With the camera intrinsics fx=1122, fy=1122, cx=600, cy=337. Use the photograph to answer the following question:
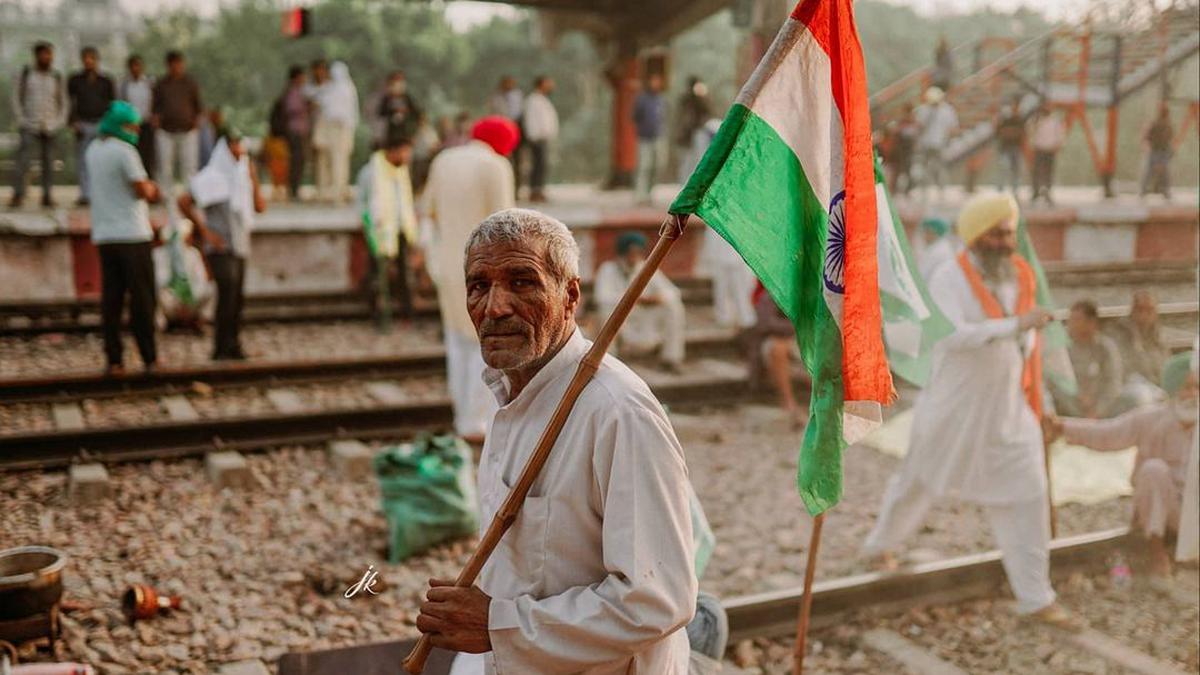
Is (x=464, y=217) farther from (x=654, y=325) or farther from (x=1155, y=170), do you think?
(x=1155, y=170)

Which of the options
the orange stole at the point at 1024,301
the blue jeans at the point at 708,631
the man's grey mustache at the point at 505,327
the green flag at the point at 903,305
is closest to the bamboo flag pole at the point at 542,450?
the man's grey mustache at the point at 505,327

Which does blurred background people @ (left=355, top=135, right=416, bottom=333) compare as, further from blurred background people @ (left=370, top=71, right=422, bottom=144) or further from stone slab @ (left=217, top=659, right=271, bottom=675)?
stone slab @ (left=217, top=659, right=271, bottom=675)

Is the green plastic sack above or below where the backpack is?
below

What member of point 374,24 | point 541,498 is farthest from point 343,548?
point 374,24

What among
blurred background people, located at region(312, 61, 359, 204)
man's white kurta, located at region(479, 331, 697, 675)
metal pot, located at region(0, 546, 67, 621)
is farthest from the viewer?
blurred background people, located at region(312, 61, 359, 204)

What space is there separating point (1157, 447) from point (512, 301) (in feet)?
15.5

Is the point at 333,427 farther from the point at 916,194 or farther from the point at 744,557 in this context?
the point at 916,194

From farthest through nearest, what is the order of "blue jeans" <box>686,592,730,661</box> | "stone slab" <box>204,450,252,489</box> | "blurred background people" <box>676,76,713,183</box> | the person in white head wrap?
"blurred background people" <box>676,76,713,183</box>
the person in white head wrap
"stone slab" <box>204,450,252,489</box>
"blue jeans" <box>686,592,730,661</box>

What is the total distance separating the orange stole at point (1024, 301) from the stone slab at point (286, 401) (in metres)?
5.04

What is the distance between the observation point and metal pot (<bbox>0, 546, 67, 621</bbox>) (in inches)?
181

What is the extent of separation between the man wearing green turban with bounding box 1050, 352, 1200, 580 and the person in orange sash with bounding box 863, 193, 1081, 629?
55cm

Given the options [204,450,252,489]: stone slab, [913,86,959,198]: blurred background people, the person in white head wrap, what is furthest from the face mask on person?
[913,86,959,198]: blurred background people

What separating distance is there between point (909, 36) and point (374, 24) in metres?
23.6

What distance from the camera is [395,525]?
609 cm
